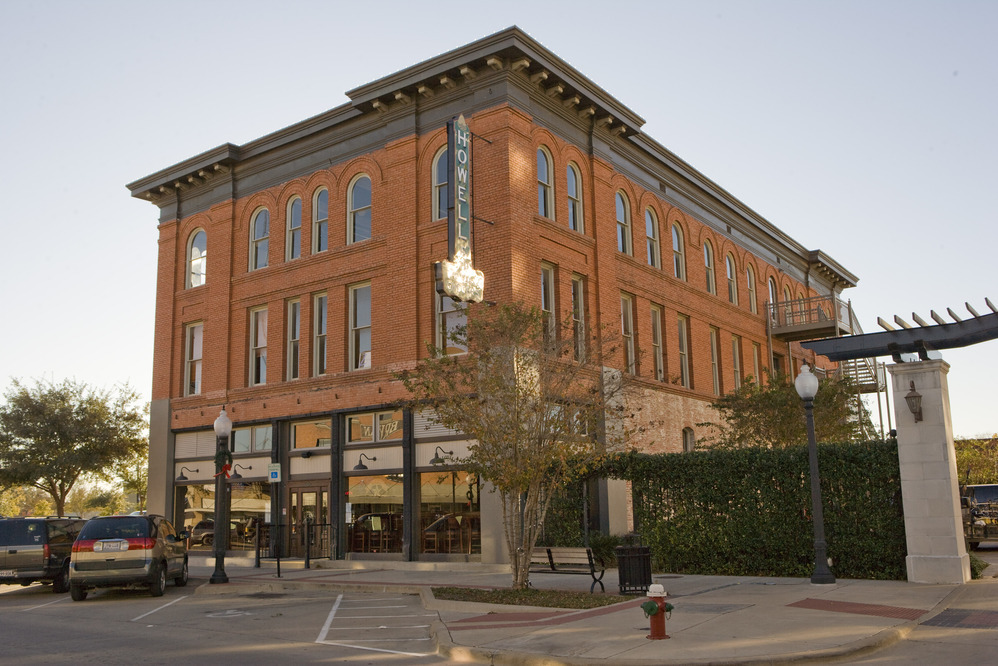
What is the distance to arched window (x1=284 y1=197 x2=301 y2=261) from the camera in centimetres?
2760

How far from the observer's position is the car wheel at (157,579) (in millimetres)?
17664

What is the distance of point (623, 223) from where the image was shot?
27.6m

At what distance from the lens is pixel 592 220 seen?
84.1ft

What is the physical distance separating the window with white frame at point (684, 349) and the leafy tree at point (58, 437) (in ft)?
71.5

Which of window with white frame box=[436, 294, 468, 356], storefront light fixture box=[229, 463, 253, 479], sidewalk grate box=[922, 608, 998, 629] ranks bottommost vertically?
sidewalk grate box=[922, 608, 998, 629]

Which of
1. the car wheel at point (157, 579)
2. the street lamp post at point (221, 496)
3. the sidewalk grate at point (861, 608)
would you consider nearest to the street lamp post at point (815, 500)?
the sidewalk grate at point (861, 608)

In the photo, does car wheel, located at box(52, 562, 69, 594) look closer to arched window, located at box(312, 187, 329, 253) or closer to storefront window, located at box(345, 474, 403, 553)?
storefront window, located at box(345, 474, 403, 553)

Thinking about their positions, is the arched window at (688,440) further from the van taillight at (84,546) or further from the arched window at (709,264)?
the van taillight at (84,546)

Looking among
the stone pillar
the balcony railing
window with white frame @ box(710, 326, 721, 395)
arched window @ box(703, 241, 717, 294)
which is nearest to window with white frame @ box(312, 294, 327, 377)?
window with white frame @ box(710, 326, 721, 395)

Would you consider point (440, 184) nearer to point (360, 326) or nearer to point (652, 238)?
point (360, 326)

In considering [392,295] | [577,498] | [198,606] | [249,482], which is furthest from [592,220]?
[198,606]

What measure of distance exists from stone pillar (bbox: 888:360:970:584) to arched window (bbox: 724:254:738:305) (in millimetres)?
17610

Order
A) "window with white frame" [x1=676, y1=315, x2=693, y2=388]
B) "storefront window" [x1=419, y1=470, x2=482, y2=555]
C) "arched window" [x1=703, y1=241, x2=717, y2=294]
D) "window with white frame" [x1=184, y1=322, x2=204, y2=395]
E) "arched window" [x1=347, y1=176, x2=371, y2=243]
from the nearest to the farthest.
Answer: "storefront window" [x1=419, y1=470, x2=482, y2=555] → "arched window" [x1=347, y1=176, x2=371, y2=243] → "window with white frame" [x1=676, y1=315, x2=693, y2=388] → "window with white frame" [x1=184, y1=322, x2=204, y2=395] → "arched window" [x1=703, y1=241, x2=717, y2=294]

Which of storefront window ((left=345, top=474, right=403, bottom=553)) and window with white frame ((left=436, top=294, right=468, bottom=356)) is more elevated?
window with white frame ((left=436, top=294, right=468, bottom=356))
